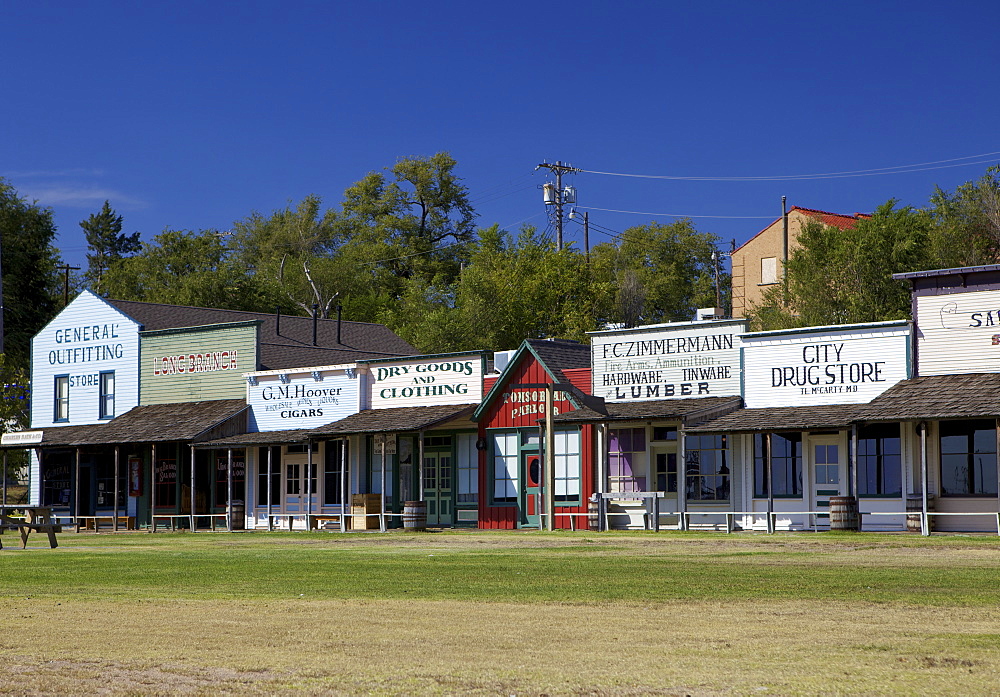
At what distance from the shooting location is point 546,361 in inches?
1359

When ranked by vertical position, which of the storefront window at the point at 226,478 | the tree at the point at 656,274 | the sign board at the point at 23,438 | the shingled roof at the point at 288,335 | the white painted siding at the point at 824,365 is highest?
the tree at the point at 656,274

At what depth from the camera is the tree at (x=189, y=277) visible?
6825 cm

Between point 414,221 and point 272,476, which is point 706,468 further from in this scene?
point 414,221

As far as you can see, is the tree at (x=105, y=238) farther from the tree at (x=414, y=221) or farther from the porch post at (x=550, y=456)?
the porch post at (x=550, y=456)

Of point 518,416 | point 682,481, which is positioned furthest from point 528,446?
point 682,481

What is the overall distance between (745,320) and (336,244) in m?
56.6

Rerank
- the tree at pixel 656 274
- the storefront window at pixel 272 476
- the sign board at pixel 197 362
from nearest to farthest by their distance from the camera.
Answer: the storefront window at pixel 272 476
the sign board at pixel 197 362
the tree at pixel 656 274

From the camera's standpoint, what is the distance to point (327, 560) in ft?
66.4

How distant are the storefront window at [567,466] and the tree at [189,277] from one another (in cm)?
3685

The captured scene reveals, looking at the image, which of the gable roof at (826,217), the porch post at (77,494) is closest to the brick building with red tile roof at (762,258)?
the gable roof at (826,217)

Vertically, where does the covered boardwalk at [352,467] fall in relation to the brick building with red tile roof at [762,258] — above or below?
below

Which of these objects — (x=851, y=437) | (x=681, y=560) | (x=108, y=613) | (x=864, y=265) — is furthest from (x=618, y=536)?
(x=864, y=265)

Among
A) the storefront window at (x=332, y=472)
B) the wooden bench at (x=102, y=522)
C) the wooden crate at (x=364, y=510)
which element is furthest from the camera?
the wooden bench at (x=102, y=522)

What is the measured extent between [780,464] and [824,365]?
2375mm
